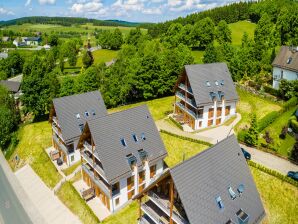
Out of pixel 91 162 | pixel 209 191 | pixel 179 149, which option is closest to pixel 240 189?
pixel 209 191

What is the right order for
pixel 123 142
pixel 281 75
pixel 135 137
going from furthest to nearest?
pixel 281 75
pixel 135 137
pixel 123 142

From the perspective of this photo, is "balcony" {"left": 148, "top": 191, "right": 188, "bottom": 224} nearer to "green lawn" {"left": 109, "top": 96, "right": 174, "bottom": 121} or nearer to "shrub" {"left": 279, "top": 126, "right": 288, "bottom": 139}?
"shrub" {"left": 279, "top": 126, "right": 288, "bottom": 139}

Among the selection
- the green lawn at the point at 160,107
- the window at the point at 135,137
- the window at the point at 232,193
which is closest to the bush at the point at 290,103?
→ the green lawn at the point at 160,107

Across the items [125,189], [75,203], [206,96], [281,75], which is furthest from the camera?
[281,75]

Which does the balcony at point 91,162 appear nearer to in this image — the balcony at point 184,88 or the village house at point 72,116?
the village house at point 72,116

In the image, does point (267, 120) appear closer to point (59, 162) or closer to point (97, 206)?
point (97, 206)
